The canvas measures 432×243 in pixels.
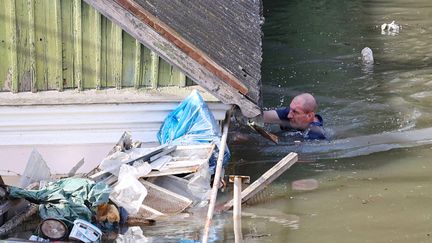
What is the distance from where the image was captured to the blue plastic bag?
9.01 meters

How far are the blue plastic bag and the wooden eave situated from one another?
208 mm

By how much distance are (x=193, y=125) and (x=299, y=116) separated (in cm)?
258

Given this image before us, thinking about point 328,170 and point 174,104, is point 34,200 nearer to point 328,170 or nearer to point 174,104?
point 174,104

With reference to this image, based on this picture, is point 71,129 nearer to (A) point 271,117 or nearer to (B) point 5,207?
(B) point 5,207

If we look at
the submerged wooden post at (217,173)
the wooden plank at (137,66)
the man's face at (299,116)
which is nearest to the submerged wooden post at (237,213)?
the submerged wooden post at (217,173)

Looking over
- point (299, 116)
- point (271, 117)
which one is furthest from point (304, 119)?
point (271, 117)

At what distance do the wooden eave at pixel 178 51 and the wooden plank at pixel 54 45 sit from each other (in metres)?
0.45

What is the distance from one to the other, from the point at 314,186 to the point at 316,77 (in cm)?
543

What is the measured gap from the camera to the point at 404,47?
16.2 metres

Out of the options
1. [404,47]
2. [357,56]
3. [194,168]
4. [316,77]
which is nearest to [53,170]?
[194,168]

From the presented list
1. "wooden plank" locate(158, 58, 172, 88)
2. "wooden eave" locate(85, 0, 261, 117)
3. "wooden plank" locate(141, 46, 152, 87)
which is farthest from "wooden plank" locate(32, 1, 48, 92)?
"wooden plank" locate(158, 58, 172, 88)

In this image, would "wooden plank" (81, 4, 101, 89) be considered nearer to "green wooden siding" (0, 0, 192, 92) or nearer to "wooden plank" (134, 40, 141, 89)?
"green wooden siding" (0, 0, 192, 92)

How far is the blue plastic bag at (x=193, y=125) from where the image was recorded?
9.01m

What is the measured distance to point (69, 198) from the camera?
797 cm
